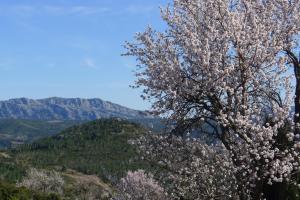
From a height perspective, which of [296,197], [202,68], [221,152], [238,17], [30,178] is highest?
[238,17]

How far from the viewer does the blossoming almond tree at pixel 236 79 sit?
15297mm

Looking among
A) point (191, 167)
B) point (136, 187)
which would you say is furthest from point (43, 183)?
point (191, 167)

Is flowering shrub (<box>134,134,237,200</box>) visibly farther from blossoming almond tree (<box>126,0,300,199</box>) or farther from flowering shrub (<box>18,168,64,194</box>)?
flowering shrub (<box>18,168,64,194</box>)

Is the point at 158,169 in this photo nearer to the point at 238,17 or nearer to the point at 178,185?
the point at 178,185

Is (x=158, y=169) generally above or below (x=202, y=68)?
below

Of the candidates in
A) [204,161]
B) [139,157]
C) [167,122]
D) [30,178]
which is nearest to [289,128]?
[204,161]

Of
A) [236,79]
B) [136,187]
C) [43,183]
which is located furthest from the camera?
[43,183]

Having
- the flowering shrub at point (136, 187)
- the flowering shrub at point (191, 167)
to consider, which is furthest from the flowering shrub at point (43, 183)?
the flowering shrub at point (191, 167)

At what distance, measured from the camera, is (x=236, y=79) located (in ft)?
52.4

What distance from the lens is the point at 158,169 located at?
18.8 meters

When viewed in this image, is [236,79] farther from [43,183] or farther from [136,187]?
[43,183]

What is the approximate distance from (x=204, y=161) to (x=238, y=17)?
15.6ft

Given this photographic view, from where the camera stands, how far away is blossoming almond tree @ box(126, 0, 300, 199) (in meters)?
15.3

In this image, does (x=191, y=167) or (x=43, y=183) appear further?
(x=43, y=183)
